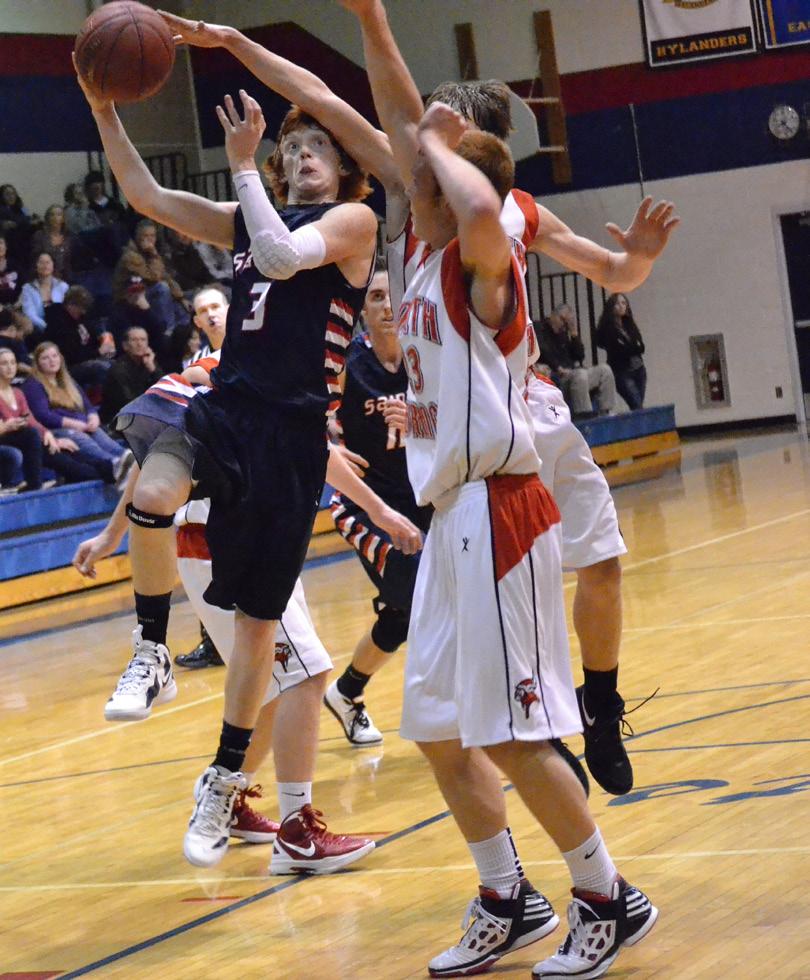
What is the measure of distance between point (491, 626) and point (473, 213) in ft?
2.57

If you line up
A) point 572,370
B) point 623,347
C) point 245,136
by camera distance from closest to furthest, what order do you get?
point 245,136
point 572,370
point 623,347

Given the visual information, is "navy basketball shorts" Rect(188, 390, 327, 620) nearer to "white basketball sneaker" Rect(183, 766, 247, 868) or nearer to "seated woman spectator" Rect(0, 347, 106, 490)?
"white basketball sneaker" Rect(183, 766, 247, 868)

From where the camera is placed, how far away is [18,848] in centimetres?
493

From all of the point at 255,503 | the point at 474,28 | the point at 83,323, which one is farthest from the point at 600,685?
the point at 474,28

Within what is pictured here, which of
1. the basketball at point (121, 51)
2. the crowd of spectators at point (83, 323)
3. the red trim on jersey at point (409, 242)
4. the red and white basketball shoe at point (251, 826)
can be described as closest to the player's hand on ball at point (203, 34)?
the basketball at point (121, 51)

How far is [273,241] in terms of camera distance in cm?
372

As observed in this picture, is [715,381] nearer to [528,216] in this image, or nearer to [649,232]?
[649,232]

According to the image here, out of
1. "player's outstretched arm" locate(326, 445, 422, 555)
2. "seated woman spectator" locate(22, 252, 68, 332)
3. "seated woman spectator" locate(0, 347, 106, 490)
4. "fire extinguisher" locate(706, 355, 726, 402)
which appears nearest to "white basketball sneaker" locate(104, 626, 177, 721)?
"player's outstretched arm" locate(326, 445, 422, 555)

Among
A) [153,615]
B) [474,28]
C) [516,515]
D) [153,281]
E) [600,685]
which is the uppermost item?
[474,28]

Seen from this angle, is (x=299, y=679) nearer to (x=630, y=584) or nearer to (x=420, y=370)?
(x=420, y=370)

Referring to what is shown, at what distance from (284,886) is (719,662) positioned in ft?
9.18

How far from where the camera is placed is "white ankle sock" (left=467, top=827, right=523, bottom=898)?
130 inches

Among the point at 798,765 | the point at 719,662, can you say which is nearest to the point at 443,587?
the point at 798,765

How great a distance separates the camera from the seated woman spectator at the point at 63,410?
12.6 m
